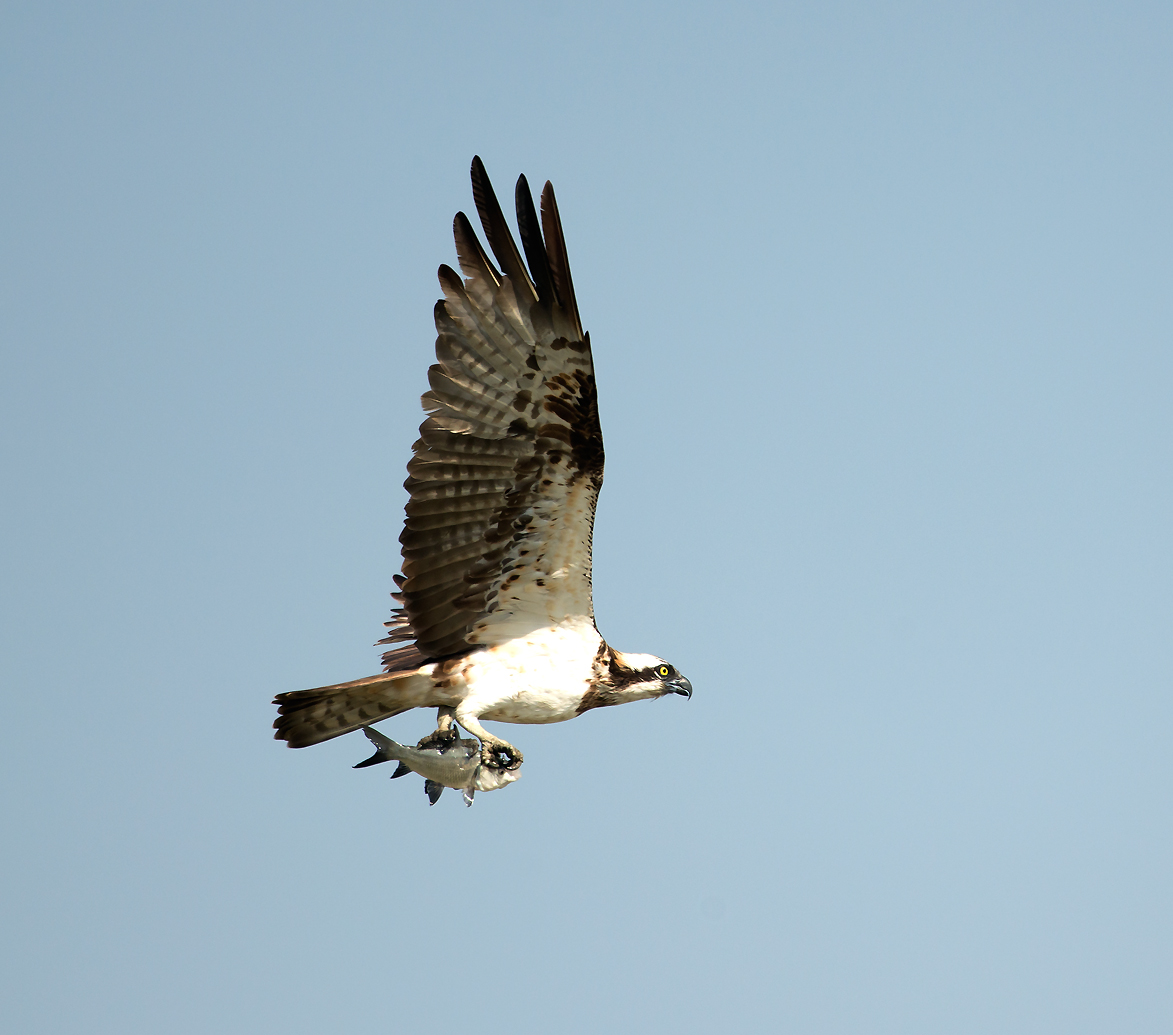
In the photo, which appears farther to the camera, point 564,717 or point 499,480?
point 564,717

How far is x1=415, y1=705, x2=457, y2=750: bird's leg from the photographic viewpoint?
28.4 feet

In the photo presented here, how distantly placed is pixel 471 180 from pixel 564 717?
3639 millimetres

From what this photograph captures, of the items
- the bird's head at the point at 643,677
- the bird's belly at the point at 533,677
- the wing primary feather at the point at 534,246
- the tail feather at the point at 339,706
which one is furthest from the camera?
the bird's head at the point at 643,677

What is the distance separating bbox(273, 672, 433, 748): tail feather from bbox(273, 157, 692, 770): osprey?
1 cm

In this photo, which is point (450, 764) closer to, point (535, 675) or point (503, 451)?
point (535, 675)

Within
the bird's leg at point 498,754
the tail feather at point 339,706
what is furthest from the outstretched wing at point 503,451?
the bird's leg at point 498,754

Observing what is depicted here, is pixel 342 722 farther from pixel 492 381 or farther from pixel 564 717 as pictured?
pixel 492 381

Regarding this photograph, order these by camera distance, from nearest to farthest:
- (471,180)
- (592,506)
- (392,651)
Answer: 1. (471,180)
2. (592,506)
3. (392,651)

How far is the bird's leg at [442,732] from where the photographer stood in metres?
8.66

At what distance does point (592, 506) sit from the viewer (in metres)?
8.91

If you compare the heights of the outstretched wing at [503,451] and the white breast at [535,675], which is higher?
the outstretched wing at [503,451]

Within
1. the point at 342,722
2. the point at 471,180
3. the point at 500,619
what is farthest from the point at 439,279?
the point at 342,722

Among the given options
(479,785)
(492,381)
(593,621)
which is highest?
(492,381)

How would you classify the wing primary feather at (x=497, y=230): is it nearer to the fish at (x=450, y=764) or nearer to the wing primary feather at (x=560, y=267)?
the wing primary feather at (x=560, y=267)
